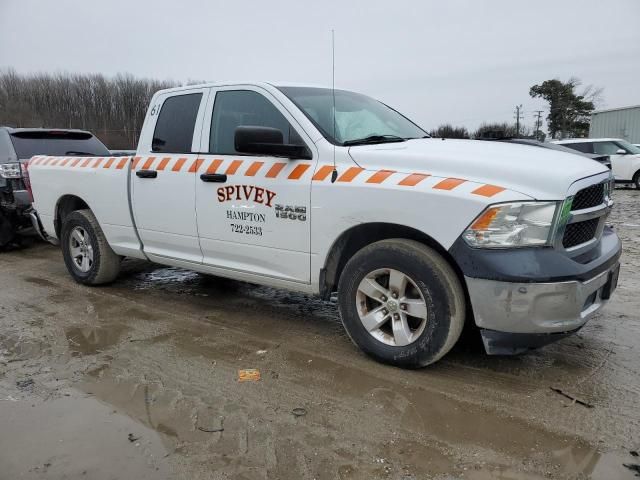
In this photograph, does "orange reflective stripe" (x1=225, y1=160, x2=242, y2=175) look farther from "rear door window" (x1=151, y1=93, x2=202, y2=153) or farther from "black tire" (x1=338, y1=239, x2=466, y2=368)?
"black tire" (x1=338, y1=239, x2=466, y2=368)

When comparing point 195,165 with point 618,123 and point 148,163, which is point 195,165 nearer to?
point 148,163

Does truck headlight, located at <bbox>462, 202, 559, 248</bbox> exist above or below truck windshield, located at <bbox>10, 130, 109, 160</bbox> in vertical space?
below

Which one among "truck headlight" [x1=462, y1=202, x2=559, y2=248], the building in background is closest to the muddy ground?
"truck headlight" [x1=462, y1=202, x2=559, y2=248]

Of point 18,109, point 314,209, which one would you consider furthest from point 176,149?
point 18,109

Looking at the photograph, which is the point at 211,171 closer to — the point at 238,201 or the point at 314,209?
the point at 238,201

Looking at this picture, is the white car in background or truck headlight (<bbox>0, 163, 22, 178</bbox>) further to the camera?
the white car in background

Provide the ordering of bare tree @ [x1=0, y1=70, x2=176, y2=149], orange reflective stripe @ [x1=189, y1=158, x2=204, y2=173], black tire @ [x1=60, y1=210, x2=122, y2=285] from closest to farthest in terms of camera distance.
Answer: orange reflective stripe @ [x1=189, y1=158, x2=204, y2=173] < black tire @ [x1=60, y1=210, x2=122, y2=285] < bare tree @ [x1=0, y1=70, x2=176, y2=149]

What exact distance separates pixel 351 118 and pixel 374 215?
109 cm

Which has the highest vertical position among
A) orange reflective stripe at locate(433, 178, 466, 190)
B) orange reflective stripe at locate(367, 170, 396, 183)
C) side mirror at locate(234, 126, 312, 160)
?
side mirror at locate(234, 126, 312, 160)

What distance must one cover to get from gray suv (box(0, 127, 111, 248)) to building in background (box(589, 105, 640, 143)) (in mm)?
32983

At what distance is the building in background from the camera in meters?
31.4

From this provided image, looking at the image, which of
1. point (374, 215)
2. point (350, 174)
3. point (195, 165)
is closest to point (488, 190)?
point (374, 215)

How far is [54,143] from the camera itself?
768 cm

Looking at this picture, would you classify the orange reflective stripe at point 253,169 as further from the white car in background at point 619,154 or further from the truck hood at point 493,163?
the white car in background at point 619,154
